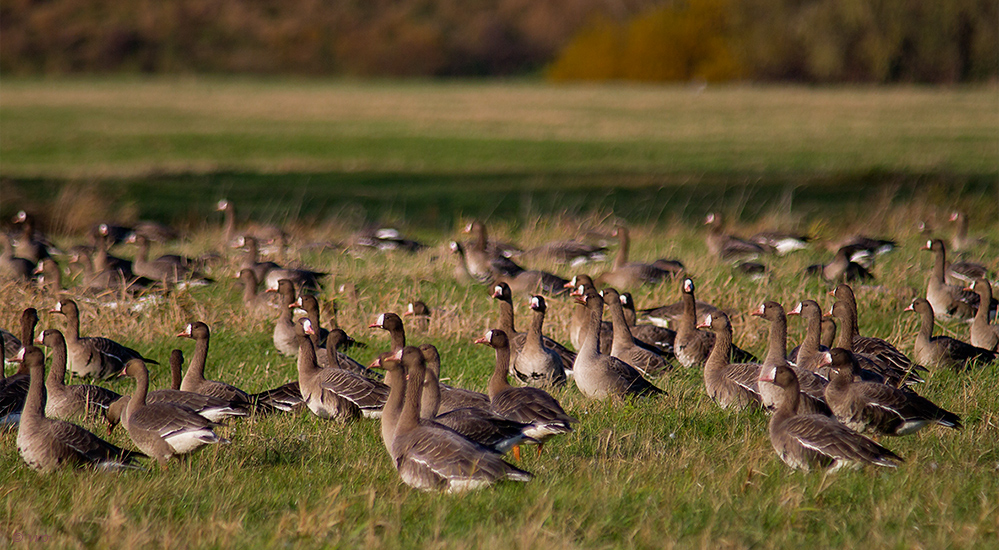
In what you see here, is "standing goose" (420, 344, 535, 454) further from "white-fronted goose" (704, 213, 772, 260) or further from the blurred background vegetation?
the blurred background vegetation

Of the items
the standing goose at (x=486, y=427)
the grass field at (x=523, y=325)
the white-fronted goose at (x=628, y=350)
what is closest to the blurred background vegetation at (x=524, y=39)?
the grass field at (x=523, y=325)

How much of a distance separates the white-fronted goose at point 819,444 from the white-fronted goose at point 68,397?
546cm

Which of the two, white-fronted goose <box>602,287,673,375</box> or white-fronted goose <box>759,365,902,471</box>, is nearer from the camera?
white-fronted goose <box>759,365,902,471</box>

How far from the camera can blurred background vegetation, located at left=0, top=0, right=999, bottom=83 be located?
76500mm

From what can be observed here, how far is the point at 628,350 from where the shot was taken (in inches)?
409

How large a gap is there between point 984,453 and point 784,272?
8.45 meters

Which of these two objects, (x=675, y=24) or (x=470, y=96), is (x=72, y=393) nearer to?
(x=470, y=96)

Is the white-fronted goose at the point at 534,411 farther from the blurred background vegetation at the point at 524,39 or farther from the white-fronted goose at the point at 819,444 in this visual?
the blurred background vegetation at the point at 524,39

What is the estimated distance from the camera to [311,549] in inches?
216

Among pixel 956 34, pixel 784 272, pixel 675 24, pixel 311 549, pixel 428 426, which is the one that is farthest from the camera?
pixel 675 24

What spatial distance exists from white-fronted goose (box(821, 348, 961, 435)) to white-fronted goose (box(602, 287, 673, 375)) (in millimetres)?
2526

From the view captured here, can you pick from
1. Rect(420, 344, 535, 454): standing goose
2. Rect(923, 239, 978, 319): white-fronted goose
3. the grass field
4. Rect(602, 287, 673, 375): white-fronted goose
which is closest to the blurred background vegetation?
the grass field

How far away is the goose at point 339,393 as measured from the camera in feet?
27.9

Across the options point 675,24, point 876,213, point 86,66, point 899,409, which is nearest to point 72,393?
point 899,409
